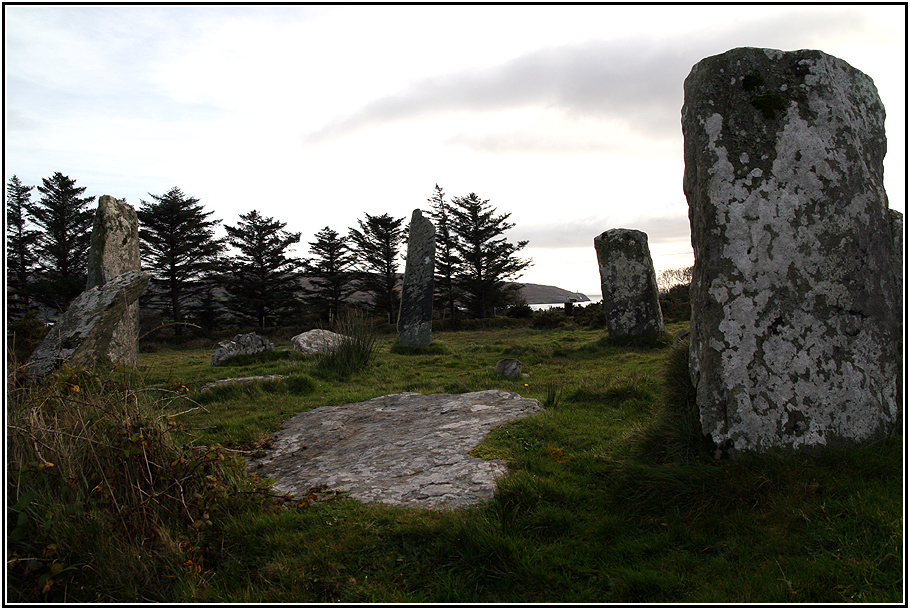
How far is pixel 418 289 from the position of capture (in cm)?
1409

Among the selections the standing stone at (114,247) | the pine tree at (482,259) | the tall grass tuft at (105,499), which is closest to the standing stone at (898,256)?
the tall grass tuft at (105,499)

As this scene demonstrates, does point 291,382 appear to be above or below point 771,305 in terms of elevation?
below

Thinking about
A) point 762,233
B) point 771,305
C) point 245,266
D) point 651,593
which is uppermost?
point 245,266

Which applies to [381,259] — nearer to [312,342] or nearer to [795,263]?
[312,342]

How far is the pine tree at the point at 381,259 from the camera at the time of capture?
114ft

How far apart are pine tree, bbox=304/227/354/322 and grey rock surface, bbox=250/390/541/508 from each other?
28.5 m

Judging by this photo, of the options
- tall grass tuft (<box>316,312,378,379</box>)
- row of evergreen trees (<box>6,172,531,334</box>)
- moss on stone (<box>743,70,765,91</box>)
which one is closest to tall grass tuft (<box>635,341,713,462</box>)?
moss on stone (<box>743,70,765,91</box>)

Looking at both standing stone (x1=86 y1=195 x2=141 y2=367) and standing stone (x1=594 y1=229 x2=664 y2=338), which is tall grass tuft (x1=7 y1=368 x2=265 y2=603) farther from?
standing stone (x1=594 y1=229 x2=664 y2=338)

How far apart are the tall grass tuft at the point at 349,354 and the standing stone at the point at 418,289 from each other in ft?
11.8

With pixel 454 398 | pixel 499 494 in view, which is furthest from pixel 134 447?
pixel 454 398

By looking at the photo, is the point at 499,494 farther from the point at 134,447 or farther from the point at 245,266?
the point at 245,266

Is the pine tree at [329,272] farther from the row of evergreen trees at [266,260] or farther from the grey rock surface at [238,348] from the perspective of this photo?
the grey rock surface at [238,348]

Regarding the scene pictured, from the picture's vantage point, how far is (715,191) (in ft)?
12.3

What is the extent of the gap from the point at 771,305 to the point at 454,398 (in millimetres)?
3784
